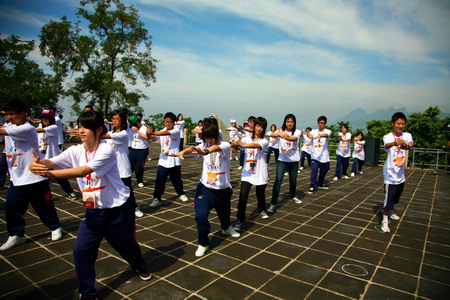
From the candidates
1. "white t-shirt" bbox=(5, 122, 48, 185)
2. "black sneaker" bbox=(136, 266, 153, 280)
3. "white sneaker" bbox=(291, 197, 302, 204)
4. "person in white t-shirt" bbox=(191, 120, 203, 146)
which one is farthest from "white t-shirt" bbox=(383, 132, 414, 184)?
"white t-shirt" bbox=(5, 122, 48, 185)

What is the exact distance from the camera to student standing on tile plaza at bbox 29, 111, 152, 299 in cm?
258

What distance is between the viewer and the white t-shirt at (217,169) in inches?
153

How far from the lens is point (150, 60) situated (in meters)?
23.1

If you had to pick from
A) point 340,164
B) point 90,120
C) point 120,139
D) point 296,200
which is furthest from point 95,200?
point 340,164

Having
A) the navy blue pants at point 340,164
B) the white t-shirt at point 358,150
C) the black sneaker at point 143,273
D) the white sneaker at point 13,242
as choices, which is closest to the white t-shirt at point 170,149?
the white sneaker at point 13,242

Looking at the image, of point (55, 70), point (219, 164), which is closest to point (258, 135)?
point (219, 164)

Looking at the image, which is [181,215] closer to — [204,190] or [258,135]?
[204,190]

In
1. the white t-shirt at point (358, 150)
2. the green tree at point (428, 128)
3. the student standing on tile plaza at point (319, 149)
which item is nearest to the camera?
the student standing on tile plaza at point (319, 149)

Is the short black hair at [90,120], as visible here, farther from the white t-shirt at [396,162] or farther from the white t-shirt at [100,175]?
the white t-shirt at [396,162]

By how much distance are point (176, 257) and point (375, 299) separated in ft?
7.67

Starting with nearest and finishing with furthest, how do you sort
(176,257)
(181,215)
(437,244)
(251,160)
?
(176,257), (437,244), (251,160), (181,215)

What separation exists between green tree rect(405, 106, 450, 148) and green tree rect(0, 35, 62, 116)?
24.5 m

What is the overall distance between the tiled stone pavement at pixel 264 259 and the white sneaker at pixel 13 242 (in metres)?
0.09

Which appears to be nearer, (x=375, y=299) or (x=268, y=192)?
(x=375, y=299)
